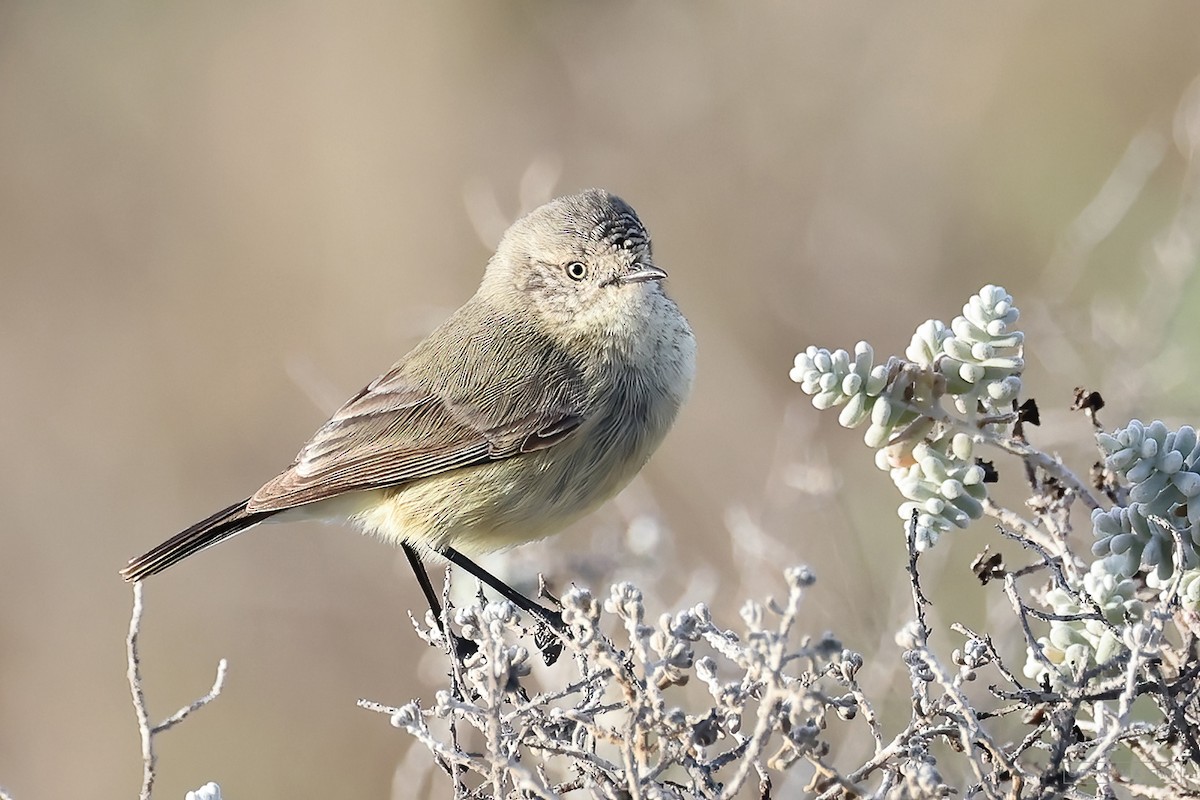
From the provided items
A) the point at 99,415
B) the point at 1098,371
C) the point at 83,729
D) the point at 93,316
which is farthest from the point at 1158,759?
the point at 93,316

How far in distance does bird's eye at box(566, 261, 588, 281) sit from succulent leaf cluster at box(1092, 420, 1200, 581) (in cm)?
236

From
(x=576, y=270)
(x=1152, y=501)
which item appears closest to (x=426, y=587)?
(x=576, y=270)

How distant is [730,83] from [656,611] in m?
5.77

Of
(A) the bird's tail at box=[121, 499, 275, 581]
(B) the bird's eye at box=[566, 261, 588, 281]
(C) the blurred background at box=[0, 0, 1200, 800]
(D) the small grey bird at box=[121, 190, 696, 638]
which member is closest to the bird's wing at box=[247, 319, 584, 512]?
(D) the small grey bird at box=[121, 190, 696, 638]

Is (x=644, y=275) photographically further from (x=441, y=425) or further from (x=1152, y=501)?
(x=1152, y=501)

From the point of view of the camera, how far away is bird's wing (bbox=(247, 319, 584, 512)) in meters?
4.23

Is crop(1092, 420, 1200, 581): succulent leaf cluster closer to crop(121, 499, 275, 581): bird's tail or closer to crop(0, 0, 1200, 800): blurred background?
crop(0, 0, 1200, 800): blurred background

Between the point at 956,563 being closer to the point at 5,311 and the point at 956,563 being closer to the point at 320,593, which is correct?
the point at 320,593

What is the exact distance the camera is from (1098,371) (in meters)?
5.64

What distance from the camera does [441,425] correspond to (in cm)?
440

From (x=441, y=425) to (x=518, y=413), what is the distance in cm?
32

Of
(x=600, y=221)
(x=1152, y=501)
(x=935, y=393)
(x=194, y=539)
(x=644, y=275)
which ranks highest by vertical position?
(x=600, y=221)

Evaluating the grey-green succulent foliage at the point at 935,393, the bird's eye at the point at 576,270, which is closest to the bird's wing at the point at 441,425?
the bird's eye at the point at 576,270

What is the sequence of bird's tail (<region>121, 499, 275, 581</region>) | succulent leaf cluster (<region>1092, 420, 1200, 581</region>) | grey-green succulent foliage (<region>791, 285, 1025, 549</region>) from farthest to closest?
bird's tail (<region>121, 499, 275, 581</region>), grey-green succulent foliage (<region>791, 285, 1025, 549</region>), succulent leaf cluster (<region>1092, 420, 1200, 581</region>)
